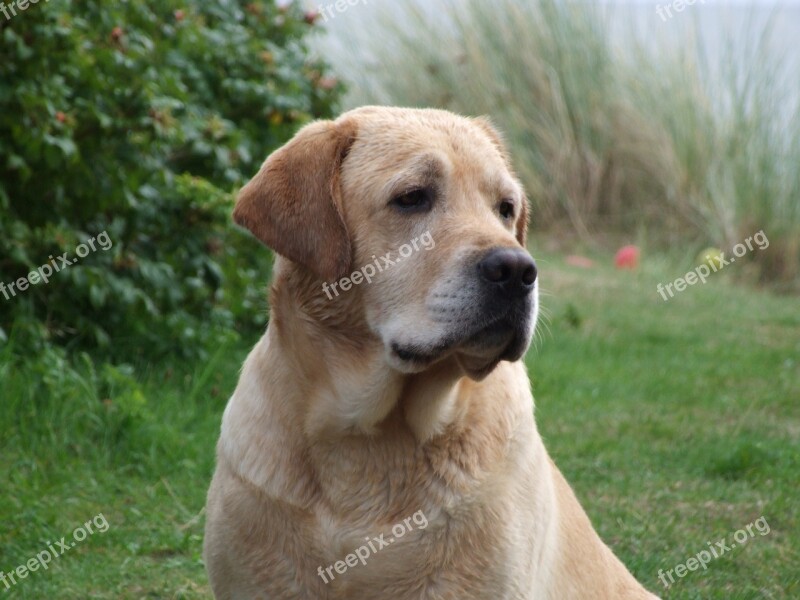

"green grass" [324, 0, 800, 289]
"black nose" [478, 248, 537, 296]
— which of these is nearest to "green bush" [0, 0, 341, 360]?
"black nose" [478, 248, 537, 296]

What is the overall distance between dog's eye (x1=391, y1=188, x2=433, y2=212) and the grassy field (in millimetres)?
1756

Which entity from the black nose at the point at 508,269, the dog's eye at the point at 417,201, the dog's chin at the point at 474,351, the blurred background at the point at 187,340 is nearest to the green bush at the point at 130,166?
the blurred background at the point at 187,340

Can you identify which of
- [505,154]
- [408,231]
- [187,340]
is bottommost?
[187,340]

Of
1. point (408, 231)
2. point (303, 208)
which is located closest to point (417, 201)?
point (408, 231)

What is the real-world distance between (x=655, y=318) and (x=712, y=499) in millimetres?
3685

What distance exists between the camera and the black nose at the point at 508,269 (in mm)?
3084

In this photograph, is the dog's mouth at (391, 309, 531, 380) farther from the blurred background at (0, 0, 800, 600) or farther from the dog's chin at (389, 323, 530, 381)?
the blurred background at (0, 0, 800, 600)

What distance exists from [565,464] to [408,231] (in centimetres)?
297

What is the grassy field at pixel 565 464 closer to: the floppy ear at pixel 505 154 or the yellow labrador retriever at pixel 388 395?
the floppy ear at pixel 505 154

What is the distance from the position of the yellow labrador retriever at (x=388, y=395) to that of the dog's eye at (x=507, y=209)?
0.03 metres

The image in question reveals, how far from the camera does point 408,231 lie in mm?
3299

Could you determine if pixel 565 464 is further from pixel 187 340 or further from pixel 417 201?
pixel 417 201

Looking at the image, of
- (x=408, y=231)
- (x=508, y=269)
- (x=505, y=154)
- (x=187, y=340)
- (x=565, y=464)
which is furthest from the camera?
(x=187, y=340)

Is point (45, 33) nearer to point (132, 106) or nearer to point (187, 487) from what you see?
point (132, 106)
